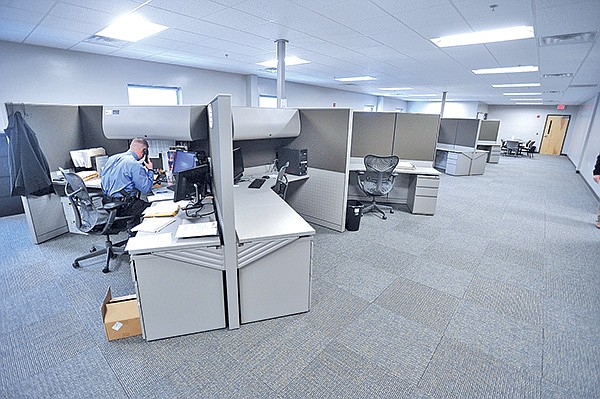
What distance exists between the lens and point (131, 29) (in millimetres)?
3330

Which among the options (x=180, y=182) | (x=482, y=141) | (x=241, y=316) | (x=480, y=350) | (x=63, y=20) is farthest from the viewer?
(x=482, y=141)

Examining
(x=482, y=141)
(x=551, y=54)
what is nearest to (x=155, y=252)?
(x=551, y=54)

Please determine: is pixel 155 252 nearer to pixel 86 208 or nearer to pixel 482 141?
pixel 86 208

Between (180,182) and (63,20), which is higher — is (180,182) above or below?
below

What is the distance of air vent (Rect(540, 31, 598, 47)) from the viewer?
112 inches

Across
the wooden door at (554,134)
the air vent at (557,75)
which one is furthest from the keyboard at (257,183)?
the wooden door at (554,134)

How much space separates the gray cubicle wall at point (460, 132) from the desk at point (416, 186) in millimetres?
3369

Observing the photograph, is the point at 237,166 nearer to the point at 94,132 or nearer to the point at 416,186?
the point at 94,132

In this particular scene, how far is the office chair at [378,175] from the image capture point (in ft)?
11.7

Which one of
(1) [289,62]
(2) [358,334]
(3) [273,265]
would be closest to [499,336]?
(2) [358,334]

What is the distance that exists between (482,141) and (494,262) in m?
6.85

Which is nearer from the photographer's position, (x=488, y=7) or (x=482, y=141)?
(x=488, y=7)

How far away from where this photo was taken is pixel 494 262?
2.72m

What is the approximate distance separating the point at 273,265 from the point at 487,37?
11.0 feet
